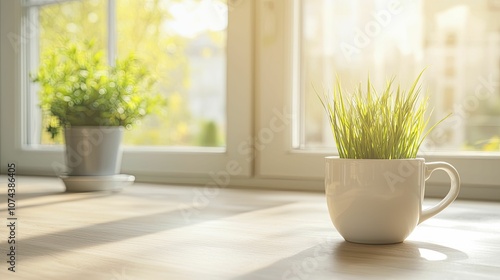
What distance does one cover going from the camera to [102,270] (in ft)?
1.86

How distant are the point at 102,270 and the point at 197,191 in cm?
81

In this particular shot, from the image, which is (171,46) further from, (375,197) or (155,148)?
(375,197)

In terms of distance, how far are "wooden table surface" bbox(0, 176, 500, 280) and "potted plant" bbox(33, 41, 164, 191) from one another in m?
0.18

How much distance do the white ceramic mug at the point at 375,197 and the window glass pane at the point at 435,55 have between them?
1.89 m

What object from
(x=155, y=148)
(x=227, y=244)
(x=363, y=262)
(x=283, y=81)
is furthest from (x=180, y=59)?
(x=363, y=262)

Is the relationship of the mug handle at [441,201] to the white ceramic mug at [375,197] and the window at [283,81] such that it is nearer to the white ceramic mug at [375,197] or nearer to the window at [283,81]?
the white ceramic mug at [375,197]

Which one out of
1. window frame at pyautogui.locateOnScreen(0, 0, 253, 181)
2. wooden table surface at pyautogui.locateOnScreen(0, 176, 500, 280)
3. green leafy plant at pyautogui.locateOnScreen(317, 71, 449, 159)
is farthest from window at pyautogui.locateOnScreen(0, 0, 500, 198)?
wooden table surface at pyautogui.locateOnScreen(0, 176, 500, 280)

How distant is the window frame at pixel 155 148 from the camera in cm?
146

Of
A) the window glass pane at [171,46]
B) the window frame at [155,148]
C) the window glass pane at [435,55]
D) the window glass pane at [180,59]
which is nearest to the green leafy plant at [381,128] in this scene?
the window frame at [155,148]

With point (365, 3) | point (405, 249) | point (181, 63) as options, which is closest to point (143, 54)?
point (181, 63)

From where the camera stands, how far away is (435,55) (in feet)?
10.9

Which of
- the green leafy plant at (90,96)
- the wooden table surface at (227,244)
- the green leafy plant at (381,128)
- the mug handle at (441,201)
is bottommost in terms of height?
the wooden table surface at (227,244)

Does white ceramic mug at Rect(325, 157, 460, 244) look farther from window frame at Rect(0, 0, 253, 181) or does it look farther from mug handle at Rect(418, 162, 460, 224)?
window frame at Rect(0, 0, 253, 181)

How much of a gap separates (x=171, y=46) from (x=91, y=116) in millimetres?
1559
